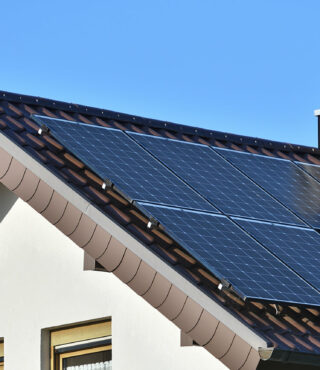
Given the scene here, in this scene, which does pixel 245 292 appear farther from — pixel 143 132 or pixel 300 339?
pixel 143 132

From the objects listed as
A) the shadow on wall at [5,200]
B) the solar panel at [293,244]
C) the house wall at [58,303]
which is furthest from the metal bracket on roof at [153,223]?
the shadow on wall at [5,200]

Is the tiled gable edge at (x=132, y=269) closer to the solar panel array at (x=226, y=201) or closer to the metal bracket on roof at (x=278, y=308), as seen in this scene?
the solar panel array at (x=226, y=201)

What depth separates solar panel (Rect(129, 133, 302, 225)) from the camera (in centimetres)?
1513

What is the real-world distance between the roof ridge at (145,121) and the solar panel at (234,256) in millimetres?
3268

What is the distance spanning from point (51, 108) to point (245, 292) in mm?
5405

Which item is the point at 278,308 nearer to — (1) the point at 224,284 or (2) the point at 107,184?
(1) the point at 224,284

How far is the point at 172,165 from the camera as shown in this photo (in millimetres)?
15898

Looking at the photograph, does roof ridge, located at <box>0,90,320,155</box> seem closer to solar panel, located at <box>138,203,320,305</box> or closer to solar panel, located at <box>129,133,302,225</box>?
solar panel, located at <box>129,133,302,225</box>

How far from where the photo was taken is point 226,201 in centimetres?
1517

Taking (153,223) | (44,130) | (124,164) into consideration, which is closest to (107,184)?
(124,164)

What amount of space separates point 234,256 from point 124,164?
7.46ft

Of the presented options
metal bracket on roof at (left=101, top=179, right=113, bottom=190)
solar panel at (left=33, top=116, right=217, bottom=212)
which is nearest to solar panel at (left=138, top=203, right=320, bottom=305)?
solar panel at (left=33, top=116, right=217, bottom=212)

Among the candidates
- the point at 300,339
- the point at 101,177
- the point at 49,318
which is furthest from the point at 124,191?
the point at 300,339

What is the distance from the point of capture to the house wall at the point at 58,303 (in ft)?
44.4
